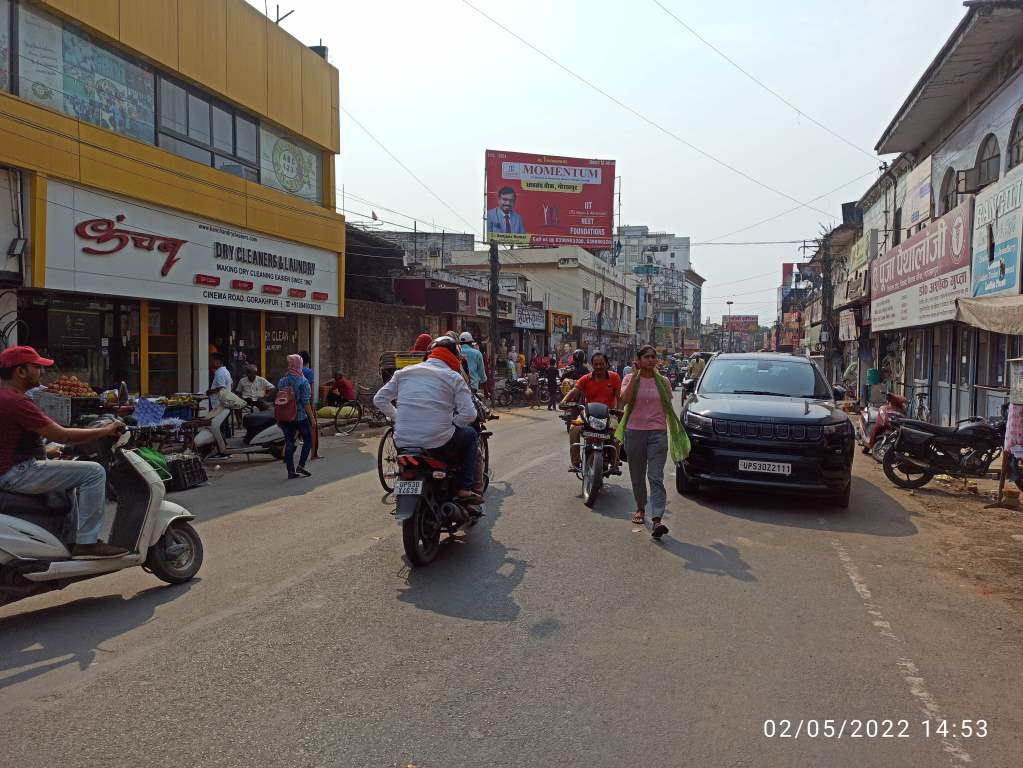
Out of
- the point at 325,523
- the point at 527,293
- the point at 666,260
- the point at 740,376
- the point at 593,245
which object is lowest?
the point at 325,523

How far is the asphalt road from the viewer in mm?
3352

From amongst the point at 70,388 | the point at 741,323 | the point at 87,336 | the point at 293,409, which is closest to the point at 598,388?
the point at 293,409

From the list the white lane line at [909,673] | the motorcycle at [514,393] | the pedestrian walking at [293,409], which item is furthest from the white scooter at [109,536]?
the motorcycle at [514,393]

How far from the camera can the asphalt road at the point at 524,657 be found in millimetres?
3352

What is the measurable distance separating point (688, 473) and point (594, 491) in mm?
1303

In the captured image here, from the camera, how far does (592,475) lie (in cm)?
855

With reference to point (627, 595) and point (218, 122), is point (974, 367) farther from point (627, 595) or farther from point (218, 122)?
point (218, 122)

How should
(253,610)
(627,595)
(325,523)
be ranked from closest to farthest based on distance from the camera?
(253,610)
(627,595)
(325,523)

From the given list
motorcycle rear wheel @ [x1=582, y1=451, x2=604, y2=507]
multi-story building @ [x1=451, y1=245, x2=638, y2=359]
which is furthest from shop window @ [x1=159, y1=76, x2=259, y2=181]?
multi-story building @ [x1=451, y1=245, x2=638, y2=359]

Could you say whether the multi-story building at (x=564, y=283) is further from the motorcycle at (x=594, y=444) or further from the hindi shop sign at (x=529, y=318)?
the motorcycle at (x=594, y=444)

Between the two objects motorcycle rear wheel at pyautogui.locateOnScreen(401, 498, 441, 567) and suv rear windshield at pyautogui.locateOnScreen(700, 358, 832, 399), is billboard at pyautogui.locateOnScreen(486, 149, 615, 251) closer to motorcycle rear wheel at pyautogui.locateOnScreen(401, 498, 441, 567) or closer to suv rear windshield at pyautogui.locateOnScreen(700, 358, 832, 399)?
suv rear windshield at pyautogui.locateOnScreen(700, 358, 832, 399)

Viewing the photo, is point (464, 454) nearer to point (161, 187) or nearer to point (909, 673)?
point (909, 673)

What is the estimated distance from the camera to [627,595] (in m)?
5.41

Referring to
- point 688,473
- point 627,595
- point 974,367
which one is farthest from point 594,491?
point 974,367
